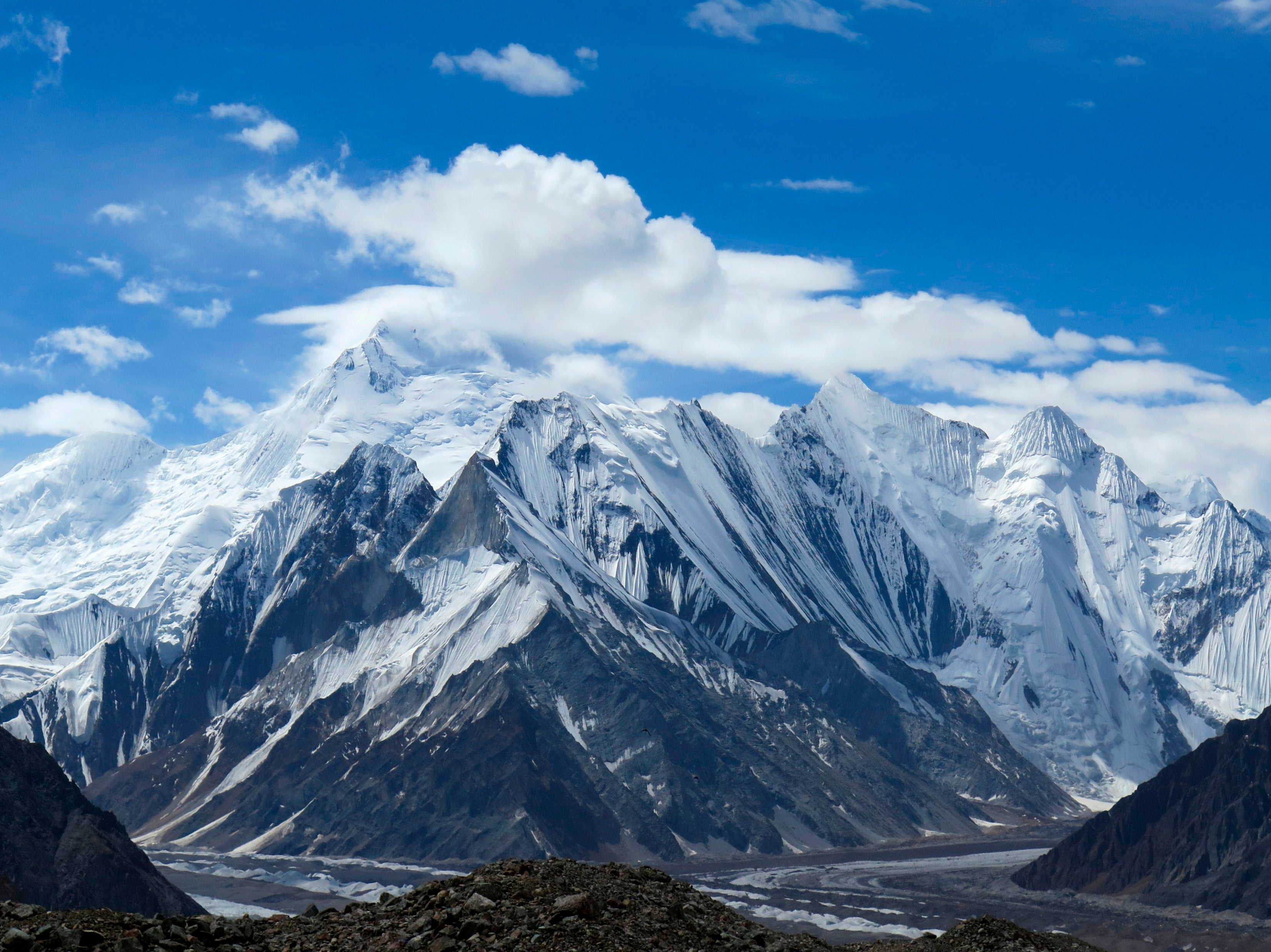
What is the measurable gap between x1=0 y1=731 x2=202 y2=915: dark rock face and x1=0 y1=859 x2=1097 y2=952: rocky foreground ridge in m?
106

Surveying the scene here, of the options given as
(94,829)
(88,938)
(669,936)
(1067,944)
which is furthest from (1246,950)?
(88,938)

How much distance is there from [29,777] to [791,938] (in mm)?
138789

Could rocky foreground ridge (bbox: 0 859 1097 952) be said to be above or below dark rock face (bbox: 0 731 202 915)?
above

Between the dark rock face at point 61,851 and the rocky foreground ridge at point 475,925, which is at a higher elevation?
the rocky foreground ridge at point 475,925

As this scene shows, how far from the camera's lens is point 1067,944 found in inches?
2441

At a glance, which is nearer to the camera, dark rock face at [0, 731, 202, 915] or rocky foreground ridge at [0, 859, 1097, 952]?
rocky foreground ridge at [0, 859, 1097, 952]

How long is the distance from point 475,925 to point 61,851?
428 ft

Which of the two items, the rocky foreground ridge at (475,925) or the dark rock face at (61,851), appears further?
the dark rock face at (61,851)

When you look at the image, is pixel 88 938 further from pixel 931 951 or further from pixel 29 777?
pixel 29 777

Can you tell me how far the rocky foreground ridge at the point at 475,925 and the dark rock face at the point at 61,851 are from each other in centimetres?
10607

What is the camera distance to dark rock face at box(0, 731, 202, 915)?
6097 inches

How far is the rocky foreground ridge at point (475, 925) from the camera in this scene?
46.0 metres

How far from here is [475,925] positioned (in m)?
47.0

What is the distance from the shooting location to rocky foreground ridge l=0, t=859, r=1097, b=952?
4603cm
